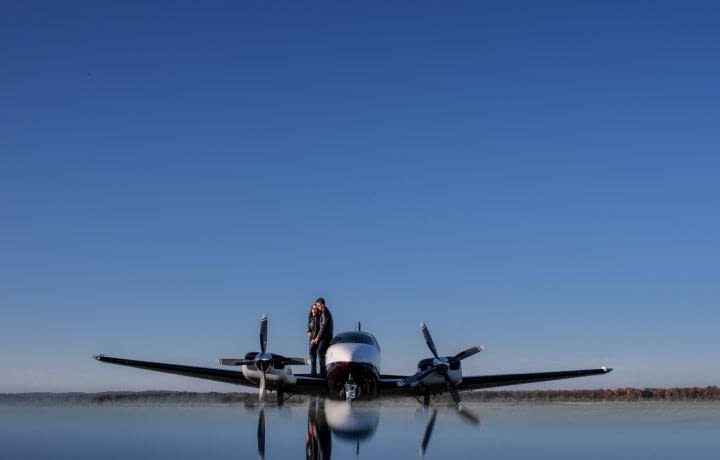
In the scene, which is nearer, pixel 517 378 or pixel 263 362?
pixel 263 362

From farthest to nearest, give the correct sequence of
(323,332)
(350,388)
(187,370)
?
(187,370)
(323,332)
(350,388)

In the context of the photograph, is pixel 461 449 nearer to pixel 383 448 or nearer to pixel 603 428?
pixel 383 448

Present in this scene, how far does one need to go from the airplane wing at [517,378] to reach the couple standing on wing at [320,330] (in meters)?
7.12

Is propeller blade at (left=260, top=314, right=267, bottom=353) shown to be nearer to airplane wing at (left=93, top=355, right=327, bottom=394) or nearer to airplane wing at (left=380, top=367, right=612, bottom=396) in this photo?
airplane wing at (left=93, top=355, right=327, bottom=394)

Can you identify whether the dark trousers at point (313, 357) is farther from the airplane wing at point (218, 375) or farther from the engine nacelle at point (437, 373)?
the engine nacelle at point (437, 373)

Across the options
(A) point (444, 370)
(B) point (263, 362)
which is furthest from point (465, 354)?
(B) point (263, 362)

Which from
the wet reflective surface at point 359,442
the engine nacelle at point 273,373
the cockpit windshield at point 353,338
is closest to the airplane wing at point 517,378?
the cockpit windshield at point 353,338

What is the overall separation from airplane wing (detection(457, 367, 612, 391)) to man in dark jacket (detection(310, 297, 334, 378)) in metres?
7.06

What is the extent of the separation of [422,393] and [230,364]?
27.9 feet

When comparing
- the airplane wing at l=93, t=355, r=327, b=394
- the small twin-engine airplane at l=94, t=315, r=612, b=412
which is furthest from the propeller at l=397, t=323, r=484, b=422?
the airplane wing at l=93, t=355, r=327, b=394

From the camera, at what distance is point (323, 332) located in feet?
86.5

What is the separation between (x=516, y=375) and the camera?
30156 millimetres

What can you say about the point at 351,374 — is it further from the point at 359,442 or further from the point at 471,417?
the point at 359,442

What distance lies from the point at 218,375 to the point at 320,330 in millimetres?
5761
